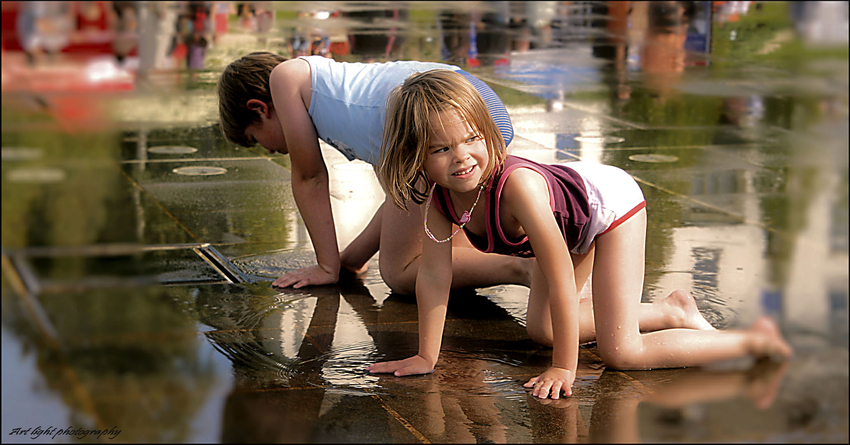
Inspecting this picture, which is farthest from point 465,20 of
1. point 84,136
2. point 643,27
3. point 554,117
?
point 84,136

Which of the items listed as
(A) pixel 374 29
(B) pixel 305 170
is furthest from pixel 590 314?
(A) pixel 374 29

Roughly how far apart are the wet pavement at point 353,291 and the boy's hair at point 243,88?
78 cm

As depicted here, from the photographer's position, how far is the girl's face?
3221 mm

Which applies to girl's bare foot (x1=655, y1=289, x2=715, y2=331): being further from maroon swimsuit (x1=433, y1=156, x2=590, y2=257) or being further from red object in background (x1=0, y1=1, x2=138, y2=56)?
red object in background (x1=0, y1=1, x2=138, y2=56)

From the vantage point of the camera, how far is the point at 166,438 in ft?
9.61

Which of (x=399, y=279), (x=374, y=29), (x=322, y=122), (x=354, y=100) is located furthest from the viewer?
(x=374, y=29)

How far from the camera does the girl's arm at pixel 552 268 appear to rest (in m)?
3.28

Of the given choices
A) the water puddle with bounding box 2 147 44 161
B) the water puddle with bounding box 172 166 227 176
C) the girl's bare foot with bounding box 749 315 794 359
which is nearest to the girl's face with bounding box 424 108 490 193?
the girl's bare foot with bounding box 749 315 794 359

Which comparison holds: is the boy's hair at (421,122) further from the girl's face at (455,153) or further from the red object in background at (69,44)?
the red object in background at (69,44)

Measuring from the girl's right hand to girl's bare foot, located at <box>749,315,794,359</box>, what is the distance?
4.07ft

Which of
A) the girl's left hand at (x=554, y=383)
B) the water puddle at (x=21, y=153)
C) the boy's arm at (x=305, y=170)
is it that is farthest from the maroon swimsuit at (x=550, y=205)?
the water puddle at (x=21, y=153)

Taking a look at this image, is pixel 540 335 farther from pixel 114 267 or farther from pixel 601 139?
pixel 601 139

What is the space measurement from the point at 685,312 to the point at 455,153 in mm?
1226

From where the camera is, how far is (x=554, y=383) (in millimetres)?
3297
